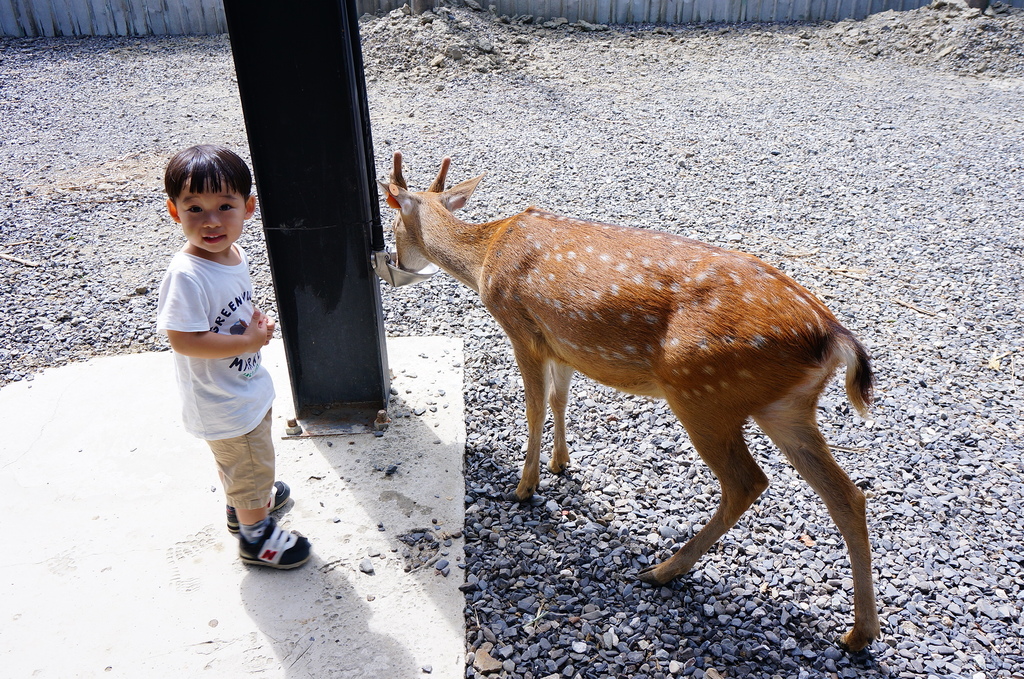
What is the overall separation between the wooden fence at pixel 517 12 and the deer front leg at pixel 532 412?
480 inches

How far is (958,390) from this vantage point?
405 centimetres

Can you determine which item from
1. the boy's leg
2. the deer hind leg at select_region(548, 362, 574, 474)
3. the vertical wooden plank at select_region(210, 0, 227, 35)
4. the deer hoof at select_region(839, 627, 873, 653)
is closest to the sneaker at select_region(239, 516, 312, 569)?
the boy's leg

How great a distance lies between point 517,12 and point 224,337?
12.9 m

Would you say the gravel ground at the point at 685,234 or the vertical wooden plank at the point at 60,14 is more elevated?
the vertical wooden plank at the point at 60,14

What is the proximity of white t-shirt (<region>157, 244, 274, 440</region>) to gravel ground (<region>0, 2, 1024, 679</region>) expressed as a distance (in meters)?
1.16

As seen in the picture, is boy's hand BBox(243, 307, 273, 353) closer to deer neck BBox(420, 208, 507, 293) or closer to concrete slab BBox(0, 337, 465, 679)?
concrete slab BBox(0, 337, 465, 679)

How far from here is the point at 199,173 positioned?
2.37 m

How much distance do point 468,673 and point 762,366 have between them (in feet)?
5.03

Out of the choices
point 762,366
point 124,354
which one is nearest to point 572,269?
point 762,366

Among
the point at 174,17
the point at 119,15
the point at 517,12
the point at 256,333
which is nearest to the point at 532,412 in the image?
the point at 256,333

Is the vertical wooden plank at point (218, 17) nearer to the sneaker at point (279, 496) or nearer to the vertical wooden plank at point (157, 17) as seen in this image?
the vertical wooden plank at point (157, 17)

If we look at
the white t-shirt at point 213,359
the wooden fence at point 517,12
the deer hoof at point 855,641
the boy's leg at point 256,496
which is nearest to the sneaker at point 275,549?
the boy's leg at point 256,496

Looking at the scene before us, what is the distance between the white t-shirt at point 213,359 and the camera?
7.91 ft

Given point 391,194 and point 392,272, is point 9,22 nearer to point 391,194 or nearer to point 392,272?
point 391,194
